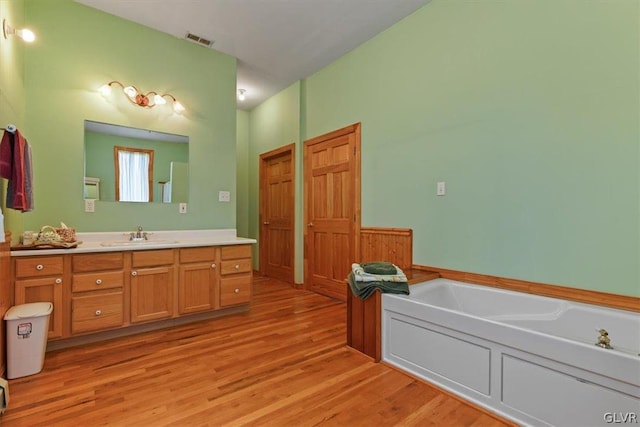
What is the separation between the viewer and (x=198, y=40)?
10.8 ft

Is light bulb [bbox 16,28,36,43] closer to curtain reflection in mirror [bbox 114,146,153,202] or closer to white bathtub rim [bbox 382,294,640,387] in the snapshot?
curtain reflection in mirror [bbox 114,146,153,202]

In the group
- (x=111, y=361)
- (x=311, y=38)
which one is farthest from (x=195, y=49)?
(x=111, y=361)

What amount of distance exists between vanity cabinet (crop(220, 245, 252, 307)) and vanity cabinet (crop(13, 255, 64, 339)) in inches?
49.3

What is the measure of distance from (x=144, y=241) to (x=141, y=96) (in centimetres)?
148

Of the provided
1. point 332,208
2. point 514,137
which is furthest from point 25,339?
point 514,137

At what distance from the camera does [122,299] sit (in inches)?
99.2

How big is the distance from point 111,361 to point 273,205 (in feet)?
10.3

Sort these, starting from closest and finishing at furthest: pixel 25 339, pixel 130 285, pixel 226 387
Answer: pixel 226 387
pixel 25 339
pixel 130 285

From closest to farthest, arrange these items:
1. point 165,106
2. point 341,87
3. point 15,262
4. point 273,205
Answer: point 15,262, point 165,106, point 341,87, point 273,205

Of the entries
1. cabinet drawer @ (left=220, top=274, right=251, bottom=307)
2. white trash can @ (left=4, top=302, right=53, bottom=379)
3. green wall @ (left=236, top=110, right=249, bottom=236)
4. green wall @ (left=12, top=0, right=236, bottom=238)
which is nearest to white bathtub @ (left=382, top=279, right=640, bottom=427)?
cabinet drawer @ (left=220, top=274, right=251, bottom=307)

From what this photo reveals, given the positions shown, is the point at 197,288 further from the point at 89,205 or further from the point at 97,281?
the point at 89,205

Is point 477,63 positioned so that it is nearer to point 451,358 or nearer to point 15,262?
point 451,358

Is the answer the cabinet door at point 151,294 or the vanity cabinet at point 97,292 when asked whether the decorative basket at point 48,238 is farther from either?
the cabinet door at point 151,294

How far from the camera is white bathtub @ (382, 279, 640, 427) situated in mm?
1296
